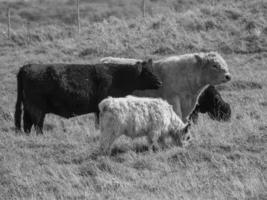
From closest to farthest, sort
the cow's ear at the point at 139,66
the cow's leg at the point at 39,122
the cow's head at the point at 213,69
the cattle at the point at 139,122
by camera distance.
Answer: the cattle at the point at 139,122 < the cow's leg at the point at 39,122 < the cow's head at the point at 213,69 < the cow's ear at the point at 139,66

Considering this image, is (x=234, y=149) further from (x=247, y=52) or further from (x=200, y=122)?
(x=247, y=52)

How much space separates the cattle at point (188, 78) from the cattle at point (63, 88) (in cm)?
29

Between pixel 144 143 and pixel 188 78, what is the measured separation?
8.50 feet

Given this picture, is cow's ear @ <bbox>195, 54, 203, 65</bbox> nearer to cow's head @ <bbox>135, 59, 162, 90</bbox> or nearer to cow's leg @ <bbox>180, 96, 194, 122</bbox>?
cow's leg @ <bbox>180, 96, 194, 122</bbox>

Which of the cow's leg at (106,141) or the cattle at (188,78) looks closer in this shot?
the cow's leg at (106,141)

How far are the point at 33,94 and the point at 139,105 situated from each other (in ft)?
8.77

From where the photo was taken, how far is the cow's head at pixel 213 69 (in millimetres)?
13234

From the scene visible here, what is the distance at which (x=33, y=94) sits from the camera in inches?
497

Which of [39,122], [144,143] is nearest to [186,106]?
Answer: [144,143]

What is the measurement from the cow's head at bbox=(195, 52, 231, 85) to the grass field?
82 centimetres

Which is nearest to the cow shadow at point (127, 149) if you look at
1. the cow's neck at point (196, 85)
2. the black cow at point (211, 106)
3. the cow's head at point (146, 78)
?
the cow's head at point (146, 78)

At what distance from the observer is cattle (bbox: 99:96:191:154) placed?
10.3 metres

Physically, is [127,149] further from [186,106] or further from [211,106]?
[211,106]

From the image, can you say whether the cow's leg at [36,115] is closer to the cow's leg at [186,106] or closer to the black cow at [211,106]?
the cow's leg at [186,106]
